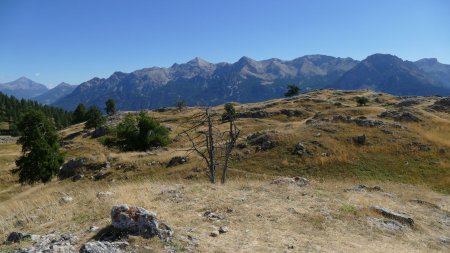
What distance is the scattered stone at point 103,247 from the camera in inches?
444

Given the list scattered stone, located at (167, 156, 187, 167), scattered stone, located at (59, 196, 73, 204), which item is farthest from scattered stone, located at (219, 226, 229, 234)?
scattered stone, located at (167, 156, 187, 167)

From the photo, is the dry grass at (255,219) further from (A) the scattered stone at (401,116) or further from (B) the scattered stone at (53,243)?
(A) the scattered stone at (401,116)

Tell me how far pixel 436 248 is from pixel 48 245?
53.2ft

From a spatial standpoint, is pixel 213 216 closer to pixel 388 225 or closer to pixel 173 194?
pixel 173 194

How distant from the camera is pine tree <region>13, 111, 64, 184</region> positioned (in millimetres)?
48188

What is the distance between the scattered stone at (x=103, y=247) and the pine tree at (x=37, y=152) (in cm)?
4138

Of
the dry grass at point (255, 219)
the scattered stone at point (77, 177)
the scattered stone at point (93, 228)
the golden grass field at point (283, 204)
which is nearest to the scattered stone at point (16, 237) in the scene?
the golden grass field at point (283, 204)

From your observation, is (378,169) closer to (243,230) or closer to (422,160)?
(422,160)

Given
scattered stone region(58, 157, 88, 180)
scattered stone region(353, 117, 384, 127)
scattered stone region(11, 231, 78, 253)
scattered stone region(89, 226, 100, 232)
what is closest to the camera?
scattered stone region(11, 231, 78, 253)

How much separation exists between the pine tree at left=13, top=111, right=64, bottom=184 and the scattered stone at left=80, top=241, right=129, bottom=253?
136ft

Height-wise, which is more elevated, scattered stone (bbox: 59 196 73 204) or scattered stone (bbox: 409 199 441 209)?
scattered stone (bbox: 59 196 73 204)

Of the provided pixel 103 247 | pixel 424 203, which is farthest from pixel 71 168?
pixel 103 247

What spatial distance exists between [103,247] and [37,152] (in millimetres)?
42219

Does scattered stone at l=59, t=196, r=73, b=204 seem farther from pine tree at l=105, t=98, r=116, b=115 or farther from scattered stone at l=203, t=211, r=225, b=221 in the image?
pine tree at l=105, t=98, r=116, b=115
